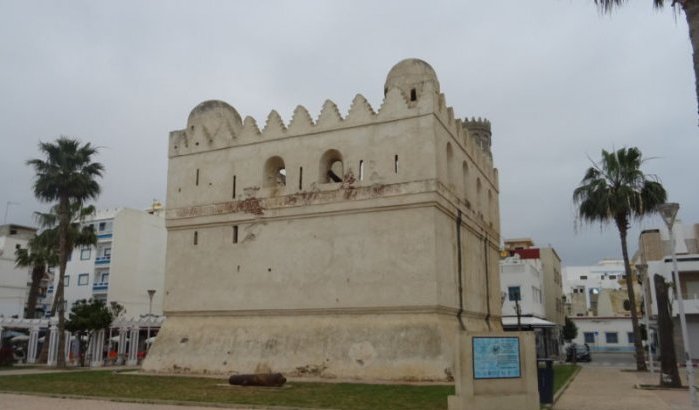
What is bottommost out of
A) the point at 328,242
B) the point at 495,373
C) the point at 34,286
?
the point at 495,373

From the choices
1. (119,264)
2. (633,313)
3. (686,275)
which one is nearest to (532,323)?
(633,313)

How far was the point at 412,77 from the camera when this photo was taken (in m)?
21.0

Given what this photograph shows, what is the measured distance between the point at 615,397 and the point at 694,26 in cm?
923

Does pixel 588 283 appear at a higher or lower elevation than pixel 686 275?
higher

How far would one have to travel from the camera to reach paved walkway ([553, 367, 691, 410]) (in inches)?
507

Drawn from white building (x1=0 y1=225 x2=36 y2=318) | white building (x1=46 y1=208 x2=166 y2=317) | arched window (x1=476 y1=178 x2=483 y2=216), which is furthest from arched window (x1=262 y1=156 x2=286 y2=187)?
white building (x1=0 y1=225 x2=36 y2=318)

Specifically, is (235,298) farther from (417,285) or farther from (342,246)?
(417,285)

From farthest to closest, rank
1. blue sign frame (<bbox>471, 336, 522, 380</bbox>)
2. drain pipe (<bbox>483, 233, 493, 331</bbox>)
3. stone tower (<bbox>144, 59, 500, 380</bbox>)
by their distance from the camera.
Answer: drain pipe (<bbox>483, 233, 493, 331</bbox>) → stone tower (<bbox>144, 59, 500, 380</bbox>) → blue sign frame (<bbox>471, 336, 522, 380</bbox>)

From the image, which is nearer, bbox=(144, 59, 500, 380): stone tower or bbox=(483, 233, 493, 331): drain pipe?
bbox=(144, 59, 500, 380): stone tower

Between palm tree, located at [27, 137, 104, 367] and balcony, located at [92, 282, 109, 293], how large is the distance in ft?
60.1

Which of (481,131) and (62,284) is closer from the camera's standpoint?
(62,284)

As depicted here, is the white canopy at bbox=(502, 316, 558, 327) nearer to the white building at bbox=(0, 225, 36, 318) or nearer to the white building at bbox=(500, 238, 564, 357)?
the white building at bbox=(500, 238, 564, 357)

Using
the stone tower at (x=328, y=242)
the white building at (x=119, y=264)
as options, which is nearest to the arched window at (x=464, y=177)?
the stone tower at (x=328, y=242)

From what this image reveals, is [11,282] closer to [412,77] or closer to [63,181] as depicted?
[63,181]
